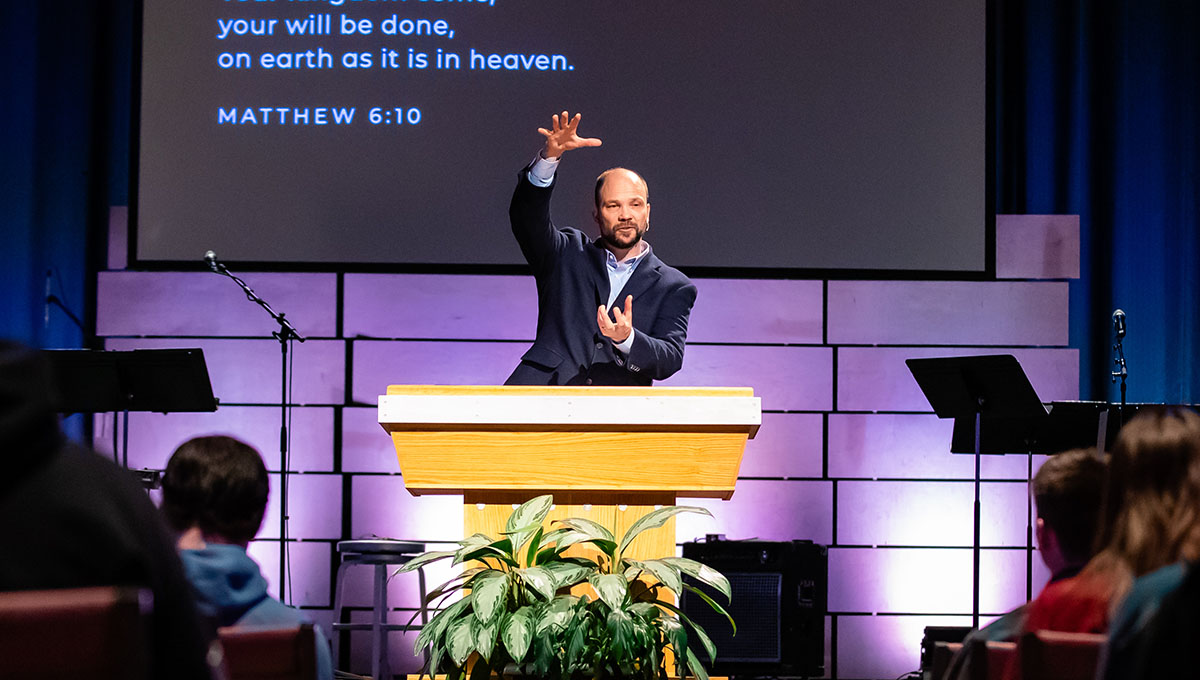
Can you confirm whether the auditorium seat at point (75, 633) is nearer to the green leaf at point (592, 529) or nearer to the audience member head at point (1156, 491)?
the audience member head at point (1156, 491)

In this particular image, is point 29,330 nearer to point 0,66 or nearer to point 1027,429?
point 0,66

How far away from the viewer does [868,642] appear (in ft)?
17.7

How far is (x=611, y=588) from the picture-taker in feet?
8.29

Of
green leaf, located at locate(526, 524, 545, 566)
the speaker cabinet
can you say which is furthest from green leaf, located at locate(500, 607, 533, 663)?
the speaker cabinet

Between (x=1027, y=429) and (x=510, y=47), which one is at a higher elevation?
(x=510, y=47)

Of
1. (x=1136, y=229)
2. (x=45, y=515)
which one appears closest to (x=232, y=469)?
(x=45, y=515)

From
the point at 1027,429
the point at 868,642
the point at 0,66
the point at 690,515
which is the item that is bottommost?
the point at 868,642

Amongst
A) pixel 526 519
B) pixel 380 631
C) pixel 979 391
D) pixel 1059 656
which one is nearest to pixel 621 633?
pixel 526 519

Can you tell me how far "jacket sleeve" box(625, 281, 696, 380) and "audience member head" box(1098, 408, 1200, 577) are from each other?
1989 millimetres

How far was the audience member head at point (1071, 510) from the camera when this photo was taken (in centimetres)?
187

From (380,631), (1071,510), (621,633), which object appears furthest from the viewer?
(380,631)

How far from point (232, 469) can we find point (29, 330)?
4.01 m

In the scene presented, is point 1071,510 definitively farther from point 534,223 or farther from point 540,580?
point 534,223

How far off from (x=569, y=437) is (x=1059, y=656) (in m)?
1.49
